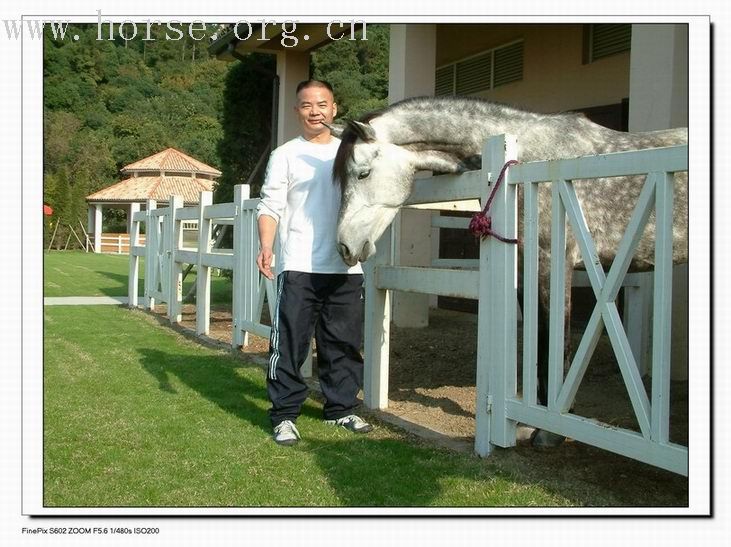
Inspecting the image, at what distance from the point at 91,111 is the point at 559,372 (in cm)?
1442

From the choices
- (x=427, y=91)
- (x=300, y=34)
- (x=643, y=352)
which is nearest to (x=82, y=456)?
(x=643, y=352)

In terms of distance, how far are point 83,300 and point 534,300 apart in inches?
376

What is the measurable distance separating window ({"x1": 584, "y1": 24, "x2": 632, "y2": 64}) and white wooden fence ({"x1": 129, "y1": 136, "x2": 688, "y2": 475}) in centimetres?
423

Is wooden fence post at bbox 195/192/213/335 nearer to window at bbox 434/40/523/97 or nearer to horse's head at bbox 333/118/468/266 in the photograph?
window at bbox 434/40/523/97

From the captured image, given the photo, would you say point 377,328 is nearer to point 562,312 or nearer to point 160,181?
point 562,312

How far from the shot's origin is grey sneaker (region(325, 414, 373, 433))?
12.8ft

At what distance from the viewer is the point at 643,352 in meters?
5.04

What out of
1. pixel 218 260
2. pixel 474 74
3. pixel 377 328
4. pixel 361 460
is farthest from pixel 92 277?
pixel 361 460

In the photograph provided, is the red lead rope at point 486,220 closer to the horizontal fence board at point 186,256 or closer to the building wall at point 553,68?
the building wall at point 553,68

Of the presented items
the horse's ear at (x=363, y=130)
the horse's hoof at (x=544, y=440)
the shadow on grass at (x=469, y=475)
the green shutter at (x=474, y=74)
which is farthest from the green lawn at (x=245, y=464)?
the green shutter at (x=474, y=74)

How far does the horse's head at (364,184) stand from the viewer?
3.49 m

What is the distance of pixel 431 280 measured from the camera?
389 centimetres

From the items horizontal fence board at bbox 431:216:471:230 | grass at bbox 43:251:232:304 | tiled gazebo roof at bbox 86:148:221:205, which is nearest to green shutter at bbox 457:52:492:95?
horizontal fence board at bbox 431:216:471:230
